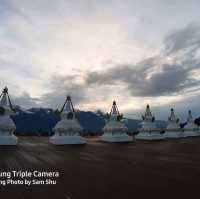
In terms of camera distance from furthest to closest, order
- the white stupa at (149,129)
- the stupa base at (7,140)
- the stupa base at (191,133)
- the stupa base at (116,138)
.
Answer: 1. the stupa base at (191,133)
2. the white stupa at (149,129)
3. the stupa base at (116,138)
4. the stupa base at (7,140)

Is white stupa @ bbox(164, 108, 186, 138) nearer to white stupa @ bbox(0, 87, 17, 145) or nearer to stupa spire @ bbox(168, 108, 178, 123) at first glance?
stupa spire @ bbox(168, 108, 178, 123)

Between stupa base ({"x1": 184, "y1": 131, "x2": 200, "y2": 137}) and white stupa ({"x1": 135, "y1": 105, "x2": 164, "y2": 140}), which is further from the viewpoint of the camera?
stupa base ({"x1": 184, "y1": 131, "x2": 200, "y2": 137})

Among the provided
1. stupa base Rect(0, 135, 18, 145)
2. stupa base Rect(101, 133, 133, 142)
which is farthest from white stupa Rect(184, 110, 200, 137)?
stupa base Rect(0, 135, 18, 145)

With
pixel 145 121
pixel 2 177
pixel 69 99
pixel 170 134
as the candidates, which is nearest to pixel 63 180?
pixel 2 177

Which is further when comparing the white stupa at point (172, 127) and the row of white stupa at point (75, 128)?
the white stupa at point (172, 127)

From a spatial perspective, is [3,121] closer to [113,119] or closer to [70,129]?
[70,129]

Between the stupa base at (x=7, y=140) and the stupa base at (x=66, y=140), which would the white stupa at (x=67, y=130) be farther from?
the stupa base at (x=7, y=140)

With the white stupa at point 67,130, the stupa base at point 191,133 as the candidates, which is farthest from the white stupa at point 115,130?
the stupa base at point 191,133

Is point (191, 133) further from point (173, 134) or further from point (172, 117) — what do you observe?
point (172, 117)

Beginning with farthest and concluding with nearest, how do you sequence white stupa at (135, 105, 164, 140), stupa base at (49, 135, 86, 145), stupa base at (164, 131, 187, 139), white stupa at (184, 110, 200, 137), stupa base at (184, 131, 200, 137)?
white stupa at (184, 110, 200, 137) → stupa base at (184, 131, 200, 137) → stupa base at (164, 131, 187, 139) → white stupa at (135, 105, 164, 140) → stupa base at (49, 135, 86, 145)

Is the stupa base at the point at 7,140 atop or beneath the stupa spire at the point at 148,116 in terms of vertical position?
beneath

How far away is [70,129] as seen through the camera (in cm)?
4619

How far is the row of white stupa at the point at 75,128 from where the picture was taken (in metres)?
44.1

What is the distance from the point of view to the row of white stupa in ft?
145
